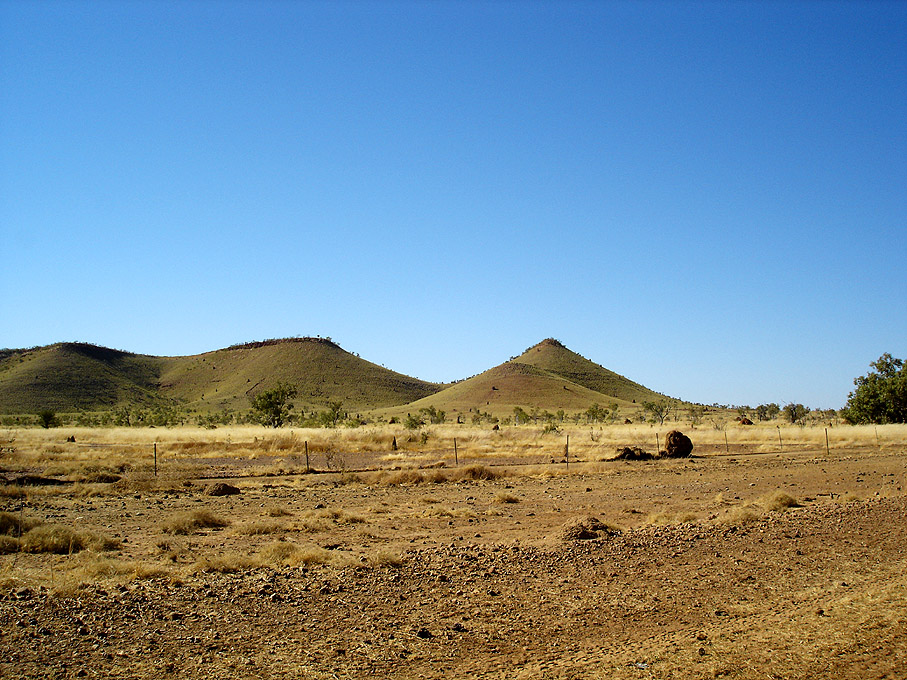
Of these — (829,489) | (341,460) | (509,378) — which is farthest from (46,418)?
(509,378)

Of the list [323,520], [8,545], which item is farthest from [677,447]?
[8,545]

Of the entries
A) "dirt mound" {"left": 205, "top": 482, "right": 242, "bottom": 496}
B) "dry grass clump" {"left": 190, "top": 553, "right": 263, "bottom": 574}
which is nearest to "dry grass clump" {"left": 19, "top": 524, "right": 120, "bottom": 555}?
"dry grass clump" {"left": 190, "top": 553, "right": 263, "bottom": 574}

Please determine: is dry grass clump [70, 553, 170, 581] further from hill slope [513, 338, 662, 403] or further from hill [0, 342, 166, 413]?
hill slope [513, 338, 662, 403]

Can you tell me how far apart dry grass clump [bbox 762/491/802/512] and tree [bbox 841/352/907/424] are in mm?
48436

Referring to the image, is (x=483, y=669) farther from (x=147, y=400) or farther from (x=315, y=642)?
(x=147, y=400)

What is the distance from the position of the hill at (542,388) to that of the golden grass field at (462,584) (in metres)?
104

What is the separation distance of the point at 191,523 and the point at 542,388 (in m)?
134

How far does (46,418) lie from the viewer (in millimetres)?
69875

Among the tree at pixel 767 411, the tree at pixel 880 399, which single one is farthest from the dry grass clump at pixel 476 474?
the tree at pixel 767 411

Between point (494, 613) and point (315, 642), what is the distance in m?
2.53

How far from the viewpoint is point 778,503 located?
57.6ft

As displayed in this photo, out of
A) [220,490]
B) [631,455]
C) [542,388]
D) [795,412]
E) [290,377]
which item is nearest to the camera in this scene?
[220,490]

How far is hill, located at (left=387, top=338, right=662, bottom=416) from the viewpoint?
13650cm

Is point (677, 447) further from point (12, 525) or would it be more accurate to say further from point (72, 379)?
point (72, 379)
